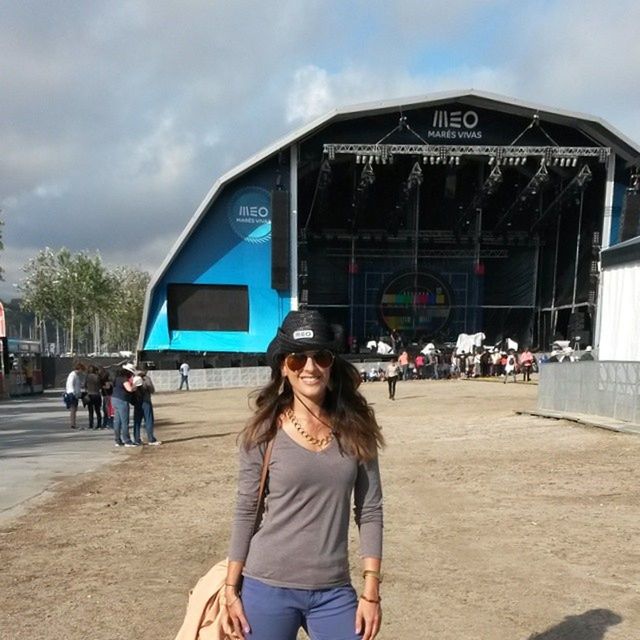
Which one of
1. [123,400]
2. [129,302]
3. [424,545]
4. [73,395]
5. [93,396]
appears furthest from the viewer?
[129,302]

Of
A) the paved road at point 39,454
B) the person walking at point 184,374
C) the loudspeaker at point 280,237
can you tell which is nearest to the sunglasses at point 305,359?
the paved road at point 39,454

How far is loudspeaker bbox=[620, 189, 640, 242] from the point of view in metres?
36.1

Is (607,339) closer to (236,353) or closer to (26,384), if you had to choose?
(236,353)

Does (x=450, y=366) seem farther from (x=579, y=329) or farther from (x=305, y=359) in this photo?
(x=305, y=359)

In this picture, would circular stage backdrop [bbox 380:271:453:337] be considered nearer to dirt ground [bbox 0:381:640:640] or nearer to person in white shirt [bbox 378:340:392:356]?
person in white shirt [bbox 378:340:392:356]

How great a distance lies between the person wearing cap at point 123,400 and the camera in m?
13.2

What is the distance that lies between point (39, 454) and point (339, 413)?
36.4ft

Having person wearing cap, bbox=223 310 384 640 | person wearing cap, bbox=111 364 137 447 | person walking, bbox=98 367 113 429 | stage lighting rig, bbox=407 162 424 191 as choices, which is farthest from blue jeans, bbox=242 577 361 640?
stage lighting rig, bbox=407 162 424 191

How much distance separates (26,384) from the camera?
114ft

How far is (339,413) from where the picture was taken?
261cm

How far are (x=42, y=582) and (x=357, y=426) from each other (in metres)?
3.68

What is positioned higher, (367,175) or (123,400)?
(367,175)

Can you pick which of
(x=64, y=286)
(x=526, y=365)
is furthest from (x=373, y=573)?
(x=64, y=286)

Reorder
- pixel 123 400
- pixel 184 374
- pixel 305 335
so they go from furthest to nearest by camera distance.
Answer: pixel 184 374 < pixel 123 400 < pixel 305 335
